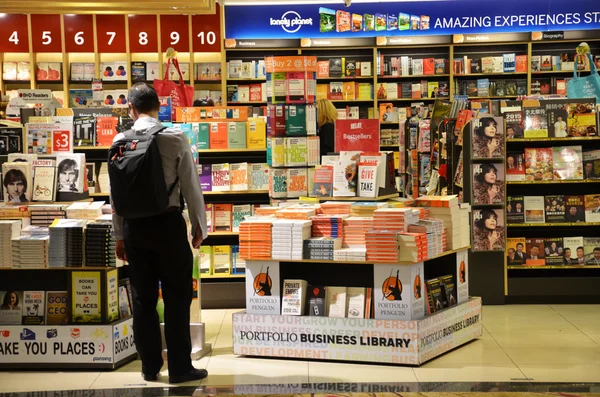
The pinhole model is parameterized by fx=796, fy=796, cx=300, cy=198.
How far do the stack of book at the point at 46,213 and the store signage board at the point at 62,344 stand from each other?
68 centimetres

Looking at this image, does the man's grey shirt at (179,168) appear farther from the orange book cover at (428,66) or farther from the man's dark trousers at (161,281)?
the orange book cover at (428,66)

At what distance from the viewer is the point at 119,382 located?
4605 millimetres

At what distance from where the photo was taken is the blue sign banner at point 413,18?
12.2m

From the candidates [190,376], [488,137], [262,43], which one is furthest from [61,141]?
[262,43]

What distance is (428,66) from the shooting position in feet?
38.8

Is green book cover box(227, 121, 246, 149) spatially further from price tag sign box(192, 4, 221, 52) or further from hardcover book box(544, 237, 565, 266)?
price tag sign box(192, 4, 221, 52)

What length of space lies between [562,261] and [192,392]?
13.2 feet

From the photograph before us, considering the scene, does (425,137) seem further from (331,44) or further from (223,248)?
(331,44)

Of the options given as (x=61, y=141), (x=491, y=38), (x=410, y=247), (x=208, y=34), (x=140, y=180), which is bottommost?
(x=410, y=247)

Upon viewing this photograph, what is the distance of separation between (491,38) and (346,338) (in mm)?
7735

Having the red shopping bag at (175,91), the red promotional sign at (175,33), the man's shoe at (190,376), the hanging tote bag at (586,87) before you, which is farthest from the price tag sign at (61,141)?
the red promotional sign at (175,33)

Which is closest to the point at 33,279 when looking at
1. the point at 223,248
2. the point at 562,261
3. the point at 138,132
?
the point at 138,132

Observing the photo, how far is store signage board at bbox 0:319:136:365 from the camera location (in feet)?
16.1

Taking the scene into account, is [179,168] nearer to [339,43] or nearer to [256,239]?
[256,239]
